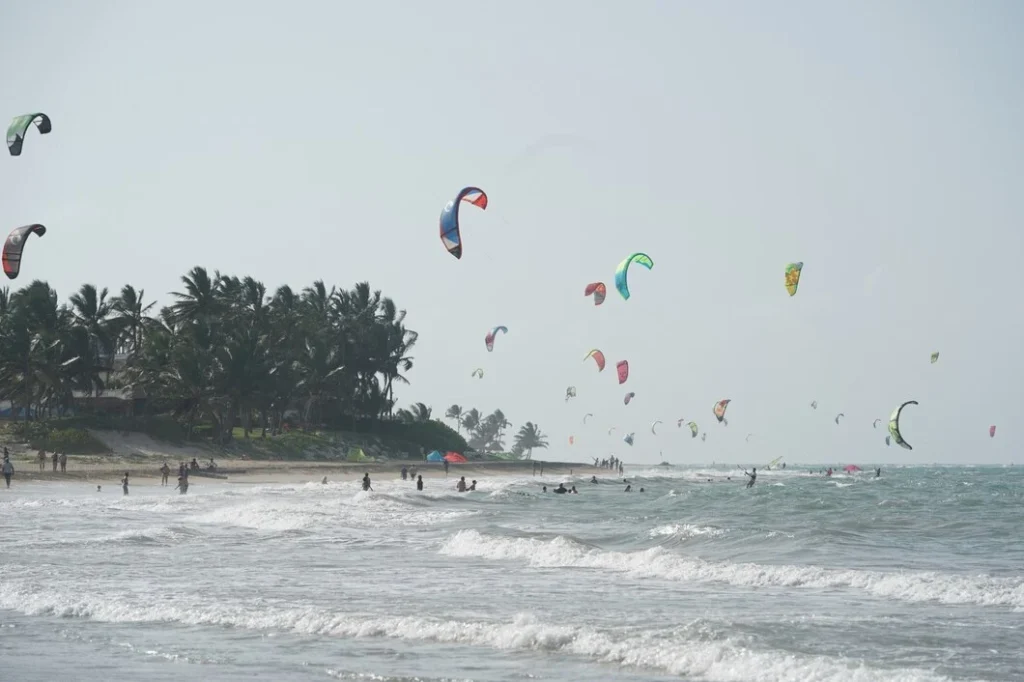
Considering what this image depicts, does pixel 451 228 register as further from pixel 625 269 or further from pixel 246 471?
pixel 246 471

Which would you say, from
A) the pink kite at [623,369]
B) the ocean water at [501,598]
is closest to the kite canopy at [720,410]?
the pink kite at [623,369]

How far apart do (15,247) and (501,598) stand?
1454cm

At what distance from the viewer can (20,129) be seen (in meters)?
22.7

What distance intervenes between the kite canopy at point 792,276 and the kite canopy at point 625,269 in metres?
3.89

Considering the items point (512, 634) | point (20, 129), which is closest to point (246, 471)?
point (20, 129)

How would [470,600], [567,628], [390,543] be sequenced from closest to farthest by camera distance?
[567,628], [470,600], [390,543]

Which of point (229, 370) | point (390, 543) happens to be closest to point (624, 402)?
point (229, 370)

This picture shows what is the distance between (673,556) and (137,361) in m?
44.2

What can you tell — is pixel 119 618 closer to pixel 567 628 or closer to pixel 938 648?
pixel 567 628

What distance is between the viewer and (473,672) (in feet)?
35.1

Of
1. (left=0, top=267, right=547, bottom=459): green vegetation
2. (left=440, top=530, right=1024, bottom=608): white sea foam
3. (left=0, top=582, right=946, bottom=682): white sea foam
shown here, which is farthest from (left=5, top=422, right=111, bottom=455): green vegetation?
(left=0, top=582, right=946, bottom=682): white sea foam

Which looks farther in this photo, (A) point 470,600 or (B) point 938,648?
(A) point 470,600

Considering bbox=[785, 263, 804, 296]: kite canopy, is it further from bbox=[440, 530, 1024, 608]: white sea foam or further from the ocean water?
bbox=[440, 530, 1024, 608]: white sea foam

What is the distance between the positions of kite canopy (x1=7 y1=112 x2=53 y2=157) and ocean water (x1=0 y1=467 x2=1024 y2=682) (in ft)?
25.5
